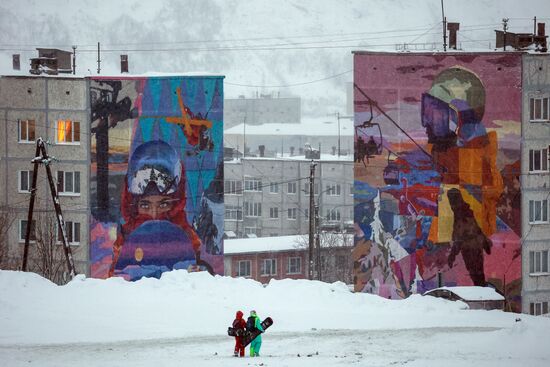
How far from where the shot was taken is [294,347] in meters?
32.1

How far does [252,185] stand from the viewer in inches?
4284

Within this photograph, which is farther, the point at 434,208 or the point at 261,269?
the point at 261,269

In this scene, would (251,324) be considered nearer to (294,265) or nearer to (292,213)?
(294,265)

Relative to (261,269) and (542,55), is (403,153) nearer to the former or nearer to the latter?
(542,55)

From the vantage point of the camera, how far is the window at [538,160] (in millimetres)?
54562

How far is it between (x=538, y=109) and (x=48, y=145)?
25.7m

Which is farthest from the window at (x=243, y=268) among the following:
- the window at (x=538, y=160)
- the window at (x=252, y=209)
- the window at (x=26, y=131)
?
the window at (x=252, y=209)

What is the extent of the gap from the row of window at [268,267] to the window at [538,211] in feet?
85.8

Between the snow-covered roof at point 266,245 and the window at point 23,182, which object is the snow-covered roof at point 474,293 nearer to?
the window at point 23,182

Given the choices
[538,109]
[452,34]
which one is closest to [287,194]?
[452,34]

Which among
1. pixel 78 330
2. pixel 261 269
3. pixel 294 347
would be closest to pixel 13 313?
pixel 78 330

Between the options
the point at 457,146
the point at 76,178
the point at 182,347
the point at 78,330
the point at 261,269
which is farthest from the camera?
the point at 261,269

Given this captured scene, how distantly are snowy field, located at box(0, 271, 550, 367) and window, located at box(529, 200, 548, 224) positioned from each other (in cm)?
1463

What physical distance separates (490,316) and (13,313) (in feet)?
57.4
